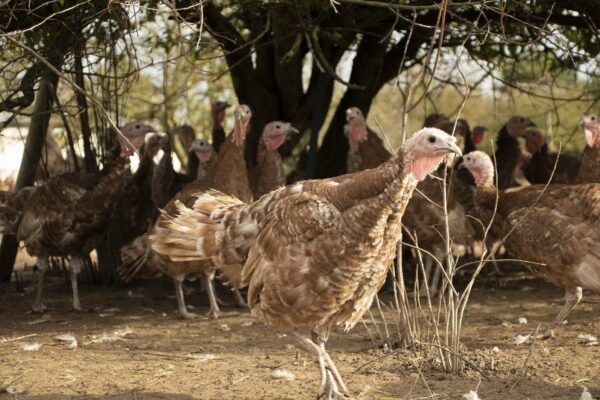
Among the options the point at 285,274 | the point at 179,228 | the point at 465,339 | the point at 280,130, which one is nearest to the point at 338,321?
the point at 285,274

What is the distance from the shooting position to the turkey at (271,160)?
8.13m

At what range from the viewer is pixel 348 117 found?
8.29 meters

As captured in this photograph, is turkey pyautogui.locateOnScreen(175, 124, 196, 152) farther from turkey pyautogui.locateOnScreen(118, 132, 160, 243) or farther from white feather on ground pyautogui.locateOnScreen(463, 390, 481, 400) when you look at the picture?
white feather on ground pyautogui.locateOnScreen(463, 390, 481, 400)

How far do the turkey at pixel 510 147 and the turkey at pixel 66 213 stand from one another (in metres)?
4.60

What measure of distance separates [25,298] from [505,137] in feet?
19.1

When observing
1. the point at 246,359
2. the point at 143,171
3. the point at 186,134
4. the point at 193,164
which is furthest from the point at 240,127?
the point at 186,134

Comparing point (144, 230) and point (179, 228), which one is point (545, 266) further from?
point (144, 230)

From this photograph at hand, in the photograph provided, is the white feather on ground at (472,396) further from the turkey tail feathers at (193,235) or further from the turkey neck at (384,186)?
the turkey tail feathers at (193,235)

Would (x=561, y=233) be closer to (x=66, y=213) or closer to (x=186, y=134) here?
(x=66, y=213)

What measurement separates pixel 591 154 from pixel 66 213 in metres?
4.69

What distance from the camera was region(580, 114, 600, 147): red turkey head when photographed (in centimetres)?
740

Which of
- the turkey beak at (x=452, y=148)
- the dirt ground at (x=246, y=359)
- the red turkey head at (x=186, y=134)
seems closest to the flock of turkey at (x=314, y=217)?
the turkey beak at (x=452, y=148)

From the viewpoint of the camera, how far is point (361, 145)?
8305mm

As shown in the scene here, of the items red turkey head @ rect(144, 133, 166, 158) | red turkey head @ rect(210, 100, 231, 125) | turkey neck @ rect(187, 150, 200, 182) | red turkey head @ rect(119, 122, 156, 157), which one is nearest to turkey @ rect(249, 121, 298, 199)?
red turkey head @ rect(119, 122, 156, 157)
